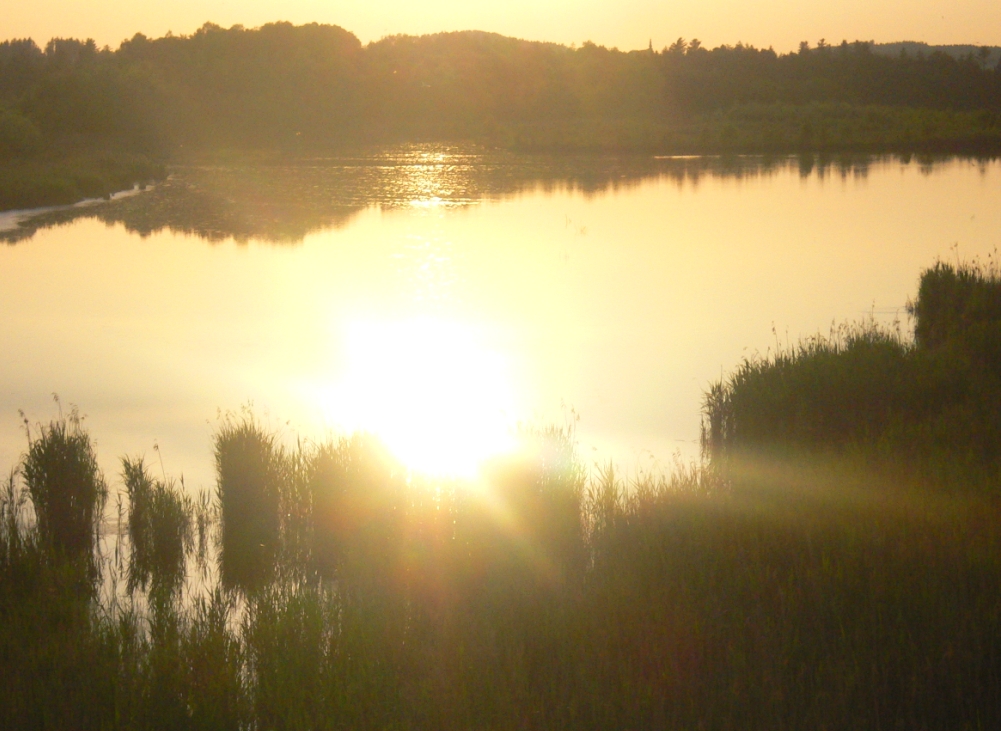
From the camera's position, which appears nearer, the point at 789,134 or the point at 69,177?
the point at 69,177

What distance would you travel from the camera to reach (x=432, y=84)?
70.2 m

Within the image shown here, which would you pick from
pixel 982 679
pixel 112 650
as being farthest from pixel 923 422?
pixel 112 650

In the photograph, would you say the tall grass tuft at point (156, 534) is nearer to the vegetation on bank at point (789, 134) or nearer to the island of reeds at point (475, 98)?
the island of reeds at point (475, 98)

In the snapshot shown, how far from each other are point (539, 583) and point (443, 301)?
1044 centimetres

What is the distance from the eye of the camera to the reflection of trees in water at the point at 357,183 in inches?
922

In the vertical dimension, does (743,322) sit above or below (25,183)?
below

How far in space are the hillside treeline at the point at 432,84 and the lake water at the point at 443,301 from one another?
33180 mm

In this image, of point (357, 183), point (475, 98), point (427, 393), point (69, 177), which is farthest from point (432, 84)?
point (427, 393)

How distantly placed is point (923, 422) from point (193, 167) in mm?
38588

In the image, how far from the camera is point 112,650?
4.22m

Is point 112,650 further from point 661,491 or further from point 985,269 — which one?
point 985,269

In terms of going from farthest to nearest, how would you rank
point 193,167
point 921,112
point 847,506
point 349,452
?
point 921,112 < point 193,167 < point 349,452 < point 847,506

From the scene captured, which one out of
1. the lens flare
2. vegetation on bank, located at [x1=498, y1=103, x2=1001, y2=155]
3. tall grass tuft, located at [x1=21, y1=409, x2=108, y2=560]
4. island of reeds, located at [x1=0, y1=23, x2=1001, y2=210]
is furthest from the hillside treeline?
tall grass tuft, located at [x1=21, y1=409, x2=108, y2=560]

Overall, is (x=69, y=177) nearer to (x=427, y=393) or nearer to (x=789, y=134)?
(x=427, y=393)
